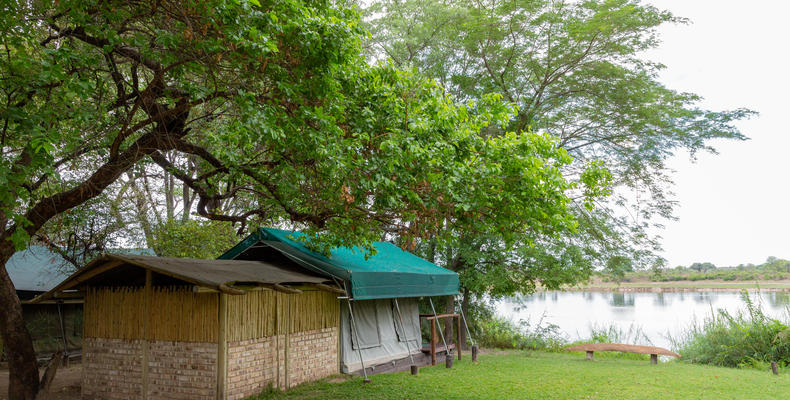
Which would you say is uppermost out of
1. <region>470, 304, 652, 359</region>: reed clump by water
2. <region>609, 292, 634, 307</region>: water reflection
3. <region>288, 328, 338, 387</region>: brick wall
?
<region>288, 328, 338, 387</region>: brick wall

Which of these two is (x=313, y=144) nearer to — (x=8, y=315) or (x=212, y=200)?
(x=212, y=200)

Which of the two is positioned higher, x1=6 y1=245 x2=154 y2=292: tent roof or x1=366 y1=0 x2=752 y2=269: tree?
x1=366 y1=0 x2=752 y2=269: tree

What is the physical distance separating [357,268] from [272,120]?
5224 mm

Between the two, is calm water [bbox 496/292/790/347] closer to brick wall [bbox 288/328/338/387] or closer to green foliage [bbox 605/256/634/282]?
green foliage [bbox 605/256/634/282]

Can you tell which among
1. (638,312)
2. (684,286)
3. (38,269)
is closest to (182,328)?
(38,269)

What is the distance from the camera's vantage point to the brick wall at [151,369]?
7.91 m

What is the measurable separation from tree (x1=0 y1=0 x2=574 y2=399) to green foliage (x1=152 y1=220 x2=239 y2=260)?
5.32 meters

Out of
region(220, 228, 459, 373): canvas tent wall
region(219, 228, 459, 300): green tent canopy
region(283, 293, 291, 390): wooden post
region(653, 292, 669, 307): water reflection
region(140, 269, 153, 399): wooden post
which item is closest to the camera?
region(140, 269, 153, 399): wooden post

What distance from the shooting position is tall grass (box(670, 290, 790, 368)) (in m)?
12.4

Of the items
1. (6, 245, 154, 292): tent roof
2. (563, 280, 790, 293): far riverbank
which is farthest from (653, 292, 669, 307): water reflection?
(6, 245, 154, 292): tent roof

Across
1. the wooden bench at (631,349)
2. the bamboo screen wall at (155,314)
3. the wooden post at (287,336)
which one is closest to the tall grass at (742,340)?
the wooden bench at (631,349)

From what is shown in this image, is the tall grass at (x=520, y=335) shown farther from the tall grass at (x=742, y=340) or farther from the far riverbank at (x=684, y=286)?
the far riverbank at (x=684, y=286)

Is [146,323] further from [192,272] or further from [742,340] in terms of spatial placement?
[742,340]

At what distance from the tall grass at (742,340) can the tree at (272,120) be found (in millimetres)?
7829
